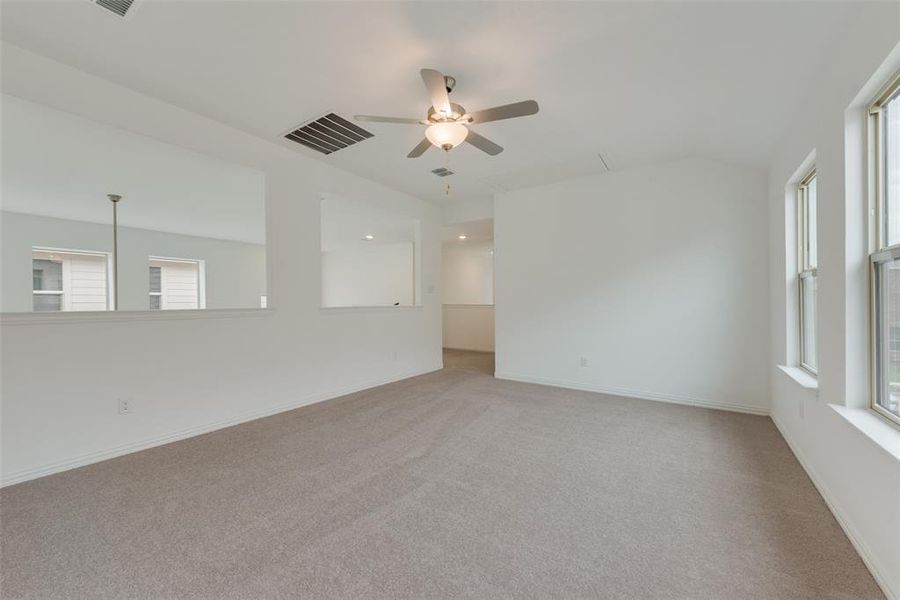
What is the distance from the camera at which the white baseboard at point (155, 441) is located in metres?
2.20

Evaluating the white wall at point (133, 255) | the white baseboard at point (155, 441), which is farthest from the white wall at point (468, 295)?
the white wall at point (133, 255)

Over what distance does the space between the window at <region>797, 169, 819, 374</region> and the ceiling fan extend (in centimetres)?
230

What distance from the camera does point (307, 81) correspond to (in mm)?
2430

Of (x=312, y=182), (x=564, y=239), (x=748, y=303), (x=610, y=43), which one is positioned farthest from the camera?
(x=564, y=239)

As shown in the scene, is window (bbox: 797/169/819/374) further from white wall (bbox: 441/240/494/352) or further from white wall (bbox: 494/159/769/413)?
white wall (bbox: 441/240/494/352)

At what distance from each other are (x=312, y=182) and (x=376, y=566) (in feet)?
11.8

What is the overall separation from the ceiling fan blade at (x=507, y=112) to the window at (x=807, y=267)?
86.9 inches

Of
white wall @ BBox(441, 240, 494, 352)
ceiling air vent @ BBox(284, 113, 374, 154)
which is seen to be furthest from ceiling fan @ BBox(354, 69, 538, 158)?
white wall @ BBox(441, 240, 494, 352)

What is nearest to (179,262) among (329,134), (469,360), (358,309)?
(358,309)

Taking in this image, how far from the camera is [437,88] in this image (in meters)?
2.02

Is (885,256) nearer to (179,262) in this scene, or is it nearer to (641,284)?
(641,284)

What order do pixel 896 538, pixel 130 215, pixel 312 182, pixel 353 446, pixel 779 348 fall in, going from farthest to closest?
pixel 130 215 → pixel 312 182 → pixel 779 348 → pixel 353 446 → pixel 896 538

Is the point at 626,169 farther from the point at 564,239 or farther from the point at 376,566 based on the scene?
the point at 376,566

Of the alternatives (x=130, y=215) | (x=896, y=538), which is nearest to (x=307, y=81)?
(x=896, y=538)
